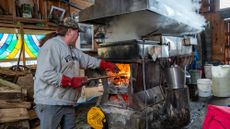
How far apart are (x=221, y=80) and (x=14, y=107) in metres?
4.77

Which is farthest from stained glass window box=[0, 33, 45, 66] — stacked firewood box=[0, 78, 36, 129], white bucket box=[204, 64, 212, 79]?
white bucket box=[204, 64, 212, 79]

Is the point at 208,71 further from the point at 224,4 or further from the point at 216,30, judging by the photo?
the point at 224,4

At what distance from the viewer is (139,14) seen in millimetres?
3322

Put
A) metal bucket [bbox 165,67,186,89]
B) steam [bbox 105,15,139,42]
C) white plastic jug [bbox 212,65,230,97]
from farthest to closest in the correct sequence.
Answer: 1. white plastic jug [bbox 212,65,230,97]
2. steam [bbox 105,15,139,42]
3. metal bucket [bbox 165,67,186,89]

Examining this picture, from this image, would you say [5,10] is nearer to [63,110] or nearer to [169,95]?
[63,110]

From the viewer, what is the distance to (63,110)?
2383mm

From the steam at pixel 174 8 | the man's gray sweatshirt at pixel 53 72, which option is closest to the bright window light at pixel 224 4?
the steam at pixel 174 8

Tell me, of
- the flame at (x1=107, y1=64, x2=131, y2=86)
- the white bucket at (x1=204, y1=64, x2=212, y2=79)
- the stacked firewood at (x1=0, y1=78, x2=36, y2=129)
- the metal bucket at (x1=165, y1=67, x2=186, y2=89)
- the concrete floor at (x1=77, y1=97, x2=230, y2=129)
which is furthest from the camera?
the white bucket at (x1=204, y1=64, x2=212, y2=79)

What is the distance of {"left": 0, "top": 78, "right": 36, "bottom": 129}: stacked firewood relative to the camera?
336 cm

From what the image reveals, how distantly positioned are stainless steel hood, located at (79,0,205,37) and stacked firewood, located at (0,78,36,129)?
1589mm

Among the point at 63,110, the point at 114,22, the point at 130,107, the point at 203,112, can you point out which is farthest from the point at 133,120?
the point at 203,112

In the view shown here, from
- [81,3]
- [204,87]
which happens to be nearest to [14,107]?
[81,3]

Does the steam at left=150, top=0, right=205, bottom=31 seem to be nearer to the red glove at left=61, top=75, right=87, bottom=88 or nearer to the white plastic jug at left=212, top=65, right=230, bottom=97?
the red glove at left=61, top=75, right=87, bottom=88

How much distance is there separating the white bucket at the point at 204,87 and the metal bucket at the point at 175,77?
2502mm
